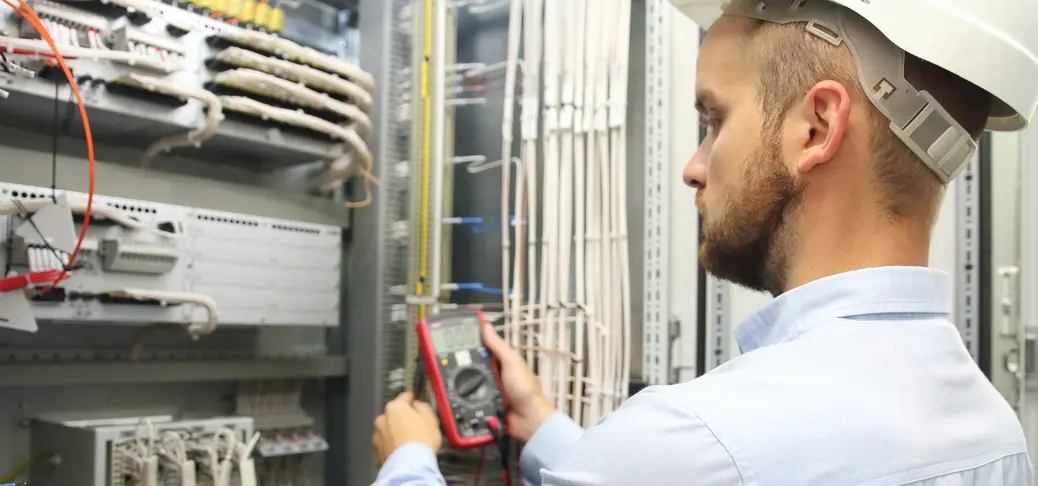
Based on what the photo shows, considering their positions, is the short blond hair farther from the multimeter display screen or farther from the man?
the multimeter display screen

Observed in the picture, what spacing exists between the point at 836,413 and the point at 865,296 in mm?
158

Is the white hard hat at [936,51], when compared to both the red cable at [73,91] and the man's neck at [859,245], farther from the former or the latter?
the red cable at [73,91]

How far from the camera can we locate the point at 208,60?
1.61 meters

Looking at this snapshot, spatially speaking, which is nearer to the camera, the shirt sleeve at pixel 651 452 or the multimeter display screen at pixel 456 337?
the shirt sleeve at pixel 651 452

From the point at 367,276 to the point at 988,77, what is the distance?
5.01ft

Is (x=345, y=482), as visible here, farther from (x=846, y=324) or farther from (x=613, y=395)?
(x=846, y=324)

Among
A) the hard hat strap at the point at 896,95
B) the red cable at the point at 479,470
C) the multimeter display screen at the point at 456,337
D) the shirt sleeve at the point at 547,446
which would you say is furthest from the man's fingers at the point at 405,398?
the hard hat strap at the point at 896,95

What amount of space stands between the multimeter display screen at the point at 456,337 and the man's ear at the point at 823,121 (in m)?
0.90

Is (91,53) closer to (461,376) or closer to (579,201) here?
(461,376)

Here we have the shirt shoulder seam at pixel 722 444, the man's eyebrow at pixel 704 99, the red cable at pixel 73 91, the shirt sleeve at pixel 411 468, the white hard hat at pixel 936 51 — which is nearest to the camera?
the shirt shoulder seam at pixel 722 444

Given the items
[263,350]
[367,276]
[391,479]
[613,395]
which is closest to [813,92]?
[391,479]

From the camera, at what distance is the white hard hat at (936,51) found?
31.2 inches

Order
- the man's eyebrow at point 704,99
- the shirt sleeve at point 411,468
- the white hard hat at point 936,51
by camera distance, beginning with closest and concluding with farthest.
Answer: the white hard hat at point 936,51, the man's eyebrow at point 704,99, the shirt sleeve at point 411,468

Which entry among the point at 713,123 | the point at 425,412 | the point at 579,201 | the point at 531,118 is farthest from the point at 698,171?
the point at 531,118
